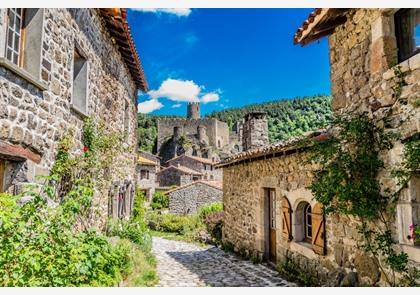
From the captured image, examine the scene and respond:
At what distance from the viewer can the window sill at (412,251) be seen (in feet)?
12.0

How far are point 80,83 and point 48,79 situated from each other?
1.64 meters

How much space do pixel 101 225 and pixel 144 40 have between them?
396 cm

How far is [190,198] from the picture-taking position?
78.2 ft

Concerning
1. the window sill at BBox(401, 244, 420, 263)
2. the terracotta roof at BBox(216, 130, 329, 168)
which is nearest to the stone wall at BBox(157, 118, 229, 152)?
the terracotta roof at BBox(216, 130, 329, 168)

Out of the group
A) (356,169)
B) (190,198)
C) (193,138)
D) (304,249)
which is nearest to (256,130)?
(304,249)

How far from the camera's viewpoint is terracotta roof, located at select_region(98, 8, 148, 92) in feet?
21.2

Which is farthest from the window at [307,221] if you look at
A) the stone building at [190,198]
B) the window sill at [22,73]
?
the stone building at [190,198]

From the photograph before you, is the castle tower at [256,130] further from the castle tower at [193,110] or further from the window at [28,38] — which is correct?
the castle tower at [193,110]

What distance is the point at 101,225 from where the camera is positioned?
7398 mm

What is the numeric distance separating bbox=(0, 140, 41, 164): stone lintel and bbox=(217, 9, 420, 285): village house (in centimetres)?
364

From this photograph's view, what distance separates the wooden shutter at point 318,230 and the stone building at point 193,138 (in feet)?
133

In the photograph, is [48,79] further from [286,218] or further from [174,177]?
[174,177]
